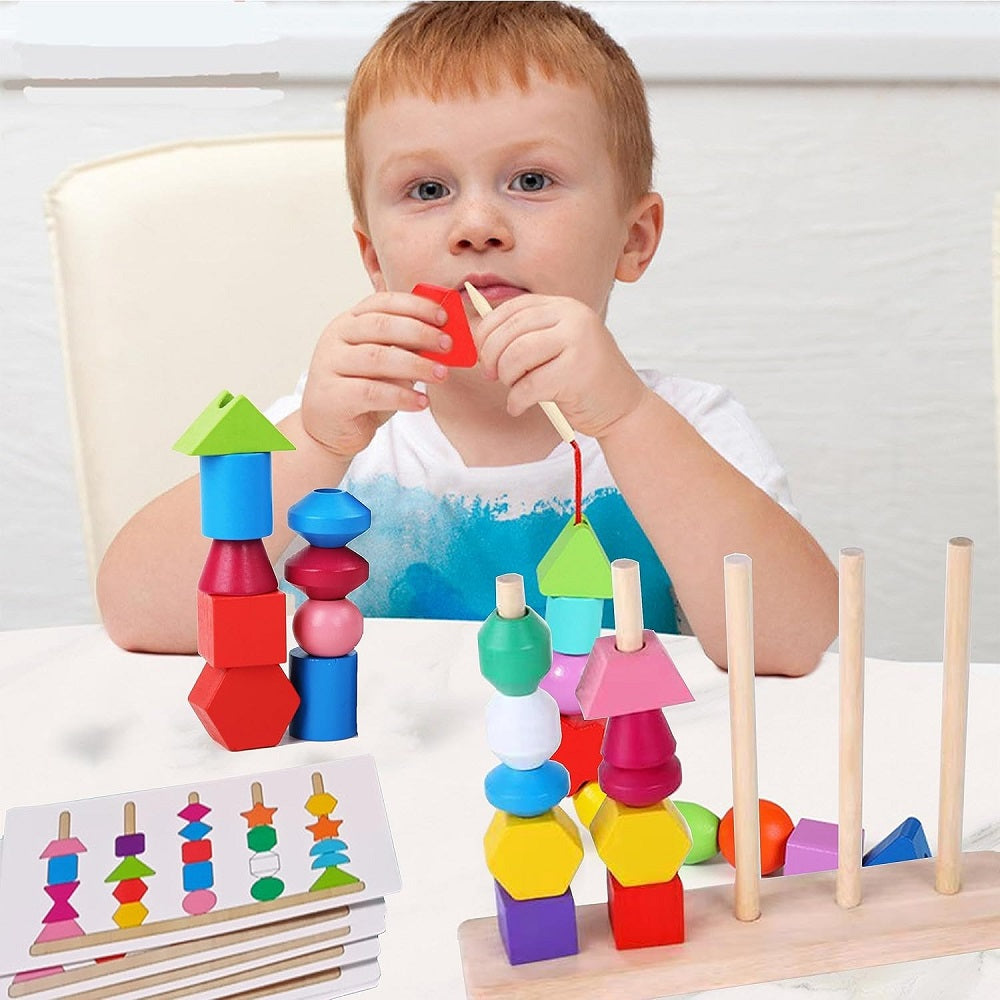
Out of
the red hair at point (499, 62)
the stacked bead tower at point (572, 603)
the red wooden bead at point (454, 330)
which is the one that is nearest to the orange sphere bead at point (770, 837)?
the stacked bead tower at point (572, 603)

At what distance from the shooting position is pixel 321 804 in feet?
1.95

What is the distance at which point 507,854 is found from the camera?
0.50 metres

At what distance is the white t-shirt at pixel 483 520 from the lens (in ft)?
3.54

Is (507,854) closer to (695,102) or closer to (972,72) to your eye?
(695,102)

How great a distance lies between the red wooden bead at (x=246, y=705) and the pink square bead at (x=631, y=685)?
0.26 metres

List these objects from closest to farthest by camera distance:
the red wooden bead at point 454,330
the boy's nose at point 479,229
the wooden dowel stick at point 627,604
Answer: the wooden dowel stick at point 627,604, the red wooden bead at point 454,330, the boy's nose at point 479,229

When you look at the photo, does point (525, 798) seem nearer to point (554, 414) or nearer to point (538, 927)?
point (538, 927)

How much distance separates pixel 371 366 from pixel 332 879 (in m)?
0.39

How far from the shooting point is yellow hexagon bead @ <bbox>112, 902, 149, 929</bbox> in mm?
507

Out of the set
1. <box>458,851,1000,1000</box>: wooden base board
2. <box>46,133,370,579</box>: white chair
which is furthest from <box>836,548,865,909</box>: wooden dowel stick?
<box>46,133,370,579</box>: white chair

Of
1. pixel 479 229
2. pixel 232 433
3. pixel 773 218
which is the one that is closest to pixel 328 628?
pixel 232 433

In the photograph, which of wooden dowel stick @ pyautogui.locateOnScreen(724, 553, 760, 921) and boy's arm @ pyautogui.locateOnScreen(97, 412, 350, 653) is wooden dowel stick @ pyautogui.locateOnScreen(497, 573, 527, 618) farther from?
boy's arm @ pyautogui.locateOnScreen(97, 412, 350, 653)

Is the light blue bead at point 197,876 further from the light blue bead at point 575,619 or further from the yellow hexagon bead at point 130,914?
the light blue bead at point 575,619

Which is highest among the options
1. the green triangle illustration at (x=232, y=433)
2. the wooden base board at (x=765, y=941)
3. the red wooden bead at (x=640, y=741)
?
the green triangle illustration at (x=232, y=433)
